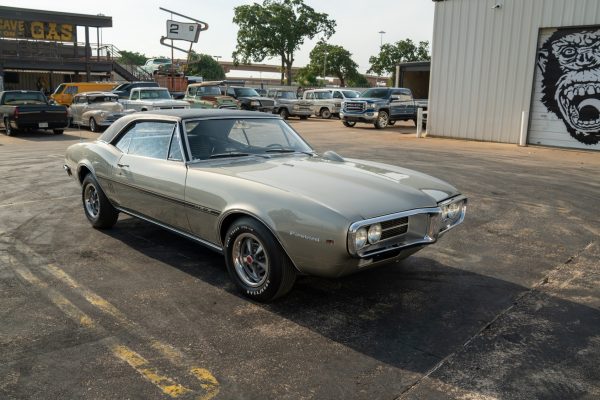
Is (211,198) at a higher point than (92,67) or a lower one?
lower

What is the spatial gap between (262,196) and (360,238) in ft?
2.71

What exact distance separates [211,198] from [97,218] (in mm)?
2364

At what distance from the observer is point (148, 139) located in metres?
5.39

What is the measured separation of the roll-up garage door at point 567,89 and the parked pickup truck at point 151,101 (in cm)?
1192

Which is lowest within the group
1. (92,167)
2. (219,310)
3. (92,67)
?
(219,310)

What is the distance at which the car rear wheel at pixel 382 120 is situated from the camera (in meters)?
23.6

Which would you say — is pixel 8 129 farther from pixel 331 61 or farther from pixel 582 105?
pixel 331 61

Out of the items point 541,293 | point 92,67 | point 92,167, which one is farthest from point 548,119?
point 92,67

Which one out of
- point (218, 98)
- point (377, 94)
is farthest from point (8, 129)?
point (377, 94)

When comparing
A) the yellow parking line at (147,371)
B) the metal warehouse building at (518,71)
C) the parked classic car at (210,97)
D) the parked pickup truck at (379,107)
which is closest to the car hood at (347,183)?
the yellow parking line at (147,371)

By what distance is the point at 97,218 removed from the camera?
6.05 m

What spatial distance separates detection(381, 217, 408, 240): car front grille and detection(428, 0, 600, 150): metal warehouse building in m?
13.8

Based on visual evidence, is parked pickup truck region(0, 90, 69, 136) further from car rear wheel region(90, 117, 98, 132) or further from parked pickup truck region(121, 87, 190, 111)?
parked pickup truck region(121, 87, 190, 111)

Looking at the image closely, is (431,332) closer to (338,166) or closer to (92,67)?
(338,166)
